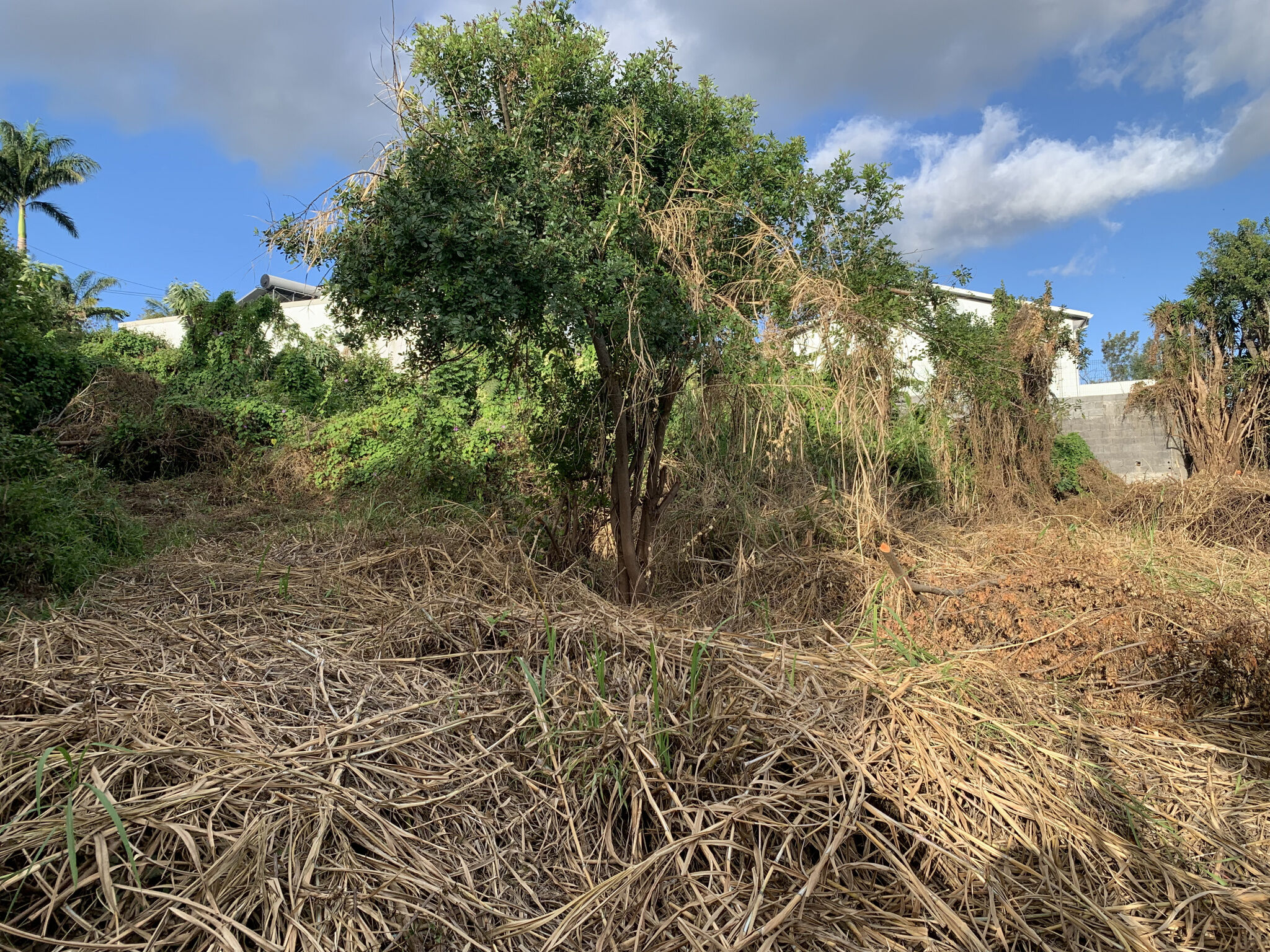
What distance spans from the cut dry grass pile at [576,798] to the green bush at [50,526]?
4.20 feet

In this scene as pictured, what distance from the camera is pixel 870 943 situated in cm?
191

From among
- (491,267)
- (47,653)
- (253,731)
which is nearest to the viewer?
(253,731)

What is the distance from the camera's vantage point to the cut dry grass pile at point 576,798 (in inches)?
74.1

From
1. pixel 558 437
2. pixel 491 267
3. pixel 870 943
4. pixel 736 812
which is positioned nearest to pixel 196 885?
pixel 736 812

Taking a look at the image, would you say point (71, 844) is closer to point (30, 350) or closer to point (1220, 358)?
point (30, 350)

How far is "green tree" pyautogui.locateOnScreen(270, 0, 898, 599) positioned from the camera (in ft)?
13.6

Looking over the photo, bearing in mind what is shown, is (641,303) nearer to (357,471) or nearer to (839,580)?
(839,580)

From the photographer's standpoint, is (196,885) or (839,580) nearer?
(196,885)

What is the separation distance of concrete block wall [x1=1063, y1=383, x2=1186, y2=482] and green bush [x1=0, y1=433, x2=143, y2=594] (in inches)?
541

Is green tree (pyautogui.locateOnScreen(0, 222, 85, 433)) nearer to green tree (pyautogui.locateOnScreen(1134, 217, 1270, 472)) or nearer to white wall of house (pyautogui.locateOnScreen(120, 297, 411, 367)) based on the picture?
white wall of house (pyautogui.locateOnScreen(120, 297, 411, 367))

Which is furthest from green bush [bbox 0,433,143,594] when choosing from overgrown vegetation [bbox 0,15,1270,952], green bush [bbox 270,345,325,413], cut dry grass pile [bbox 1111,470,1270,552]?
cut dry grass pile [bbox 1111,470,1270,552]

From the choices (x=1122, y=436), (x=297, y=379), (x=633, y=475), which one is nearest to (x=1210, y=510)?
(x=633, y=475)

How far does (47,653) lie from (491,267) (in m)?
2.61

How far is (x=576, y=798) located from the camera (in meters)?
2.29
